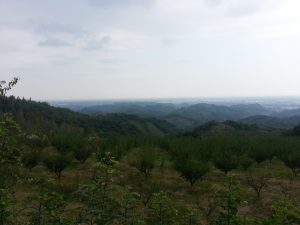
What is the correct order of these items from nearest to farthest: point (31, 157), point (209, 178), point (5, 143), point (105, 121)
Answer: point (5, 143) < point (31, 157) < point (209, 178) < point (105, 121)

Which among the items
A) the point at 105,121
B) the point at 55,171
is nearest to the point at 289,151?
the point at 55,171

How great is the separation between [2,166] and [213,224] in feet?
12.4

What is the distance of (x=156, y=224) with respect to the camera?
661 cm

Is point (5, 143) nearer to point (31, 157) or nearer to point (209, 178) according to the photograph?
point (31, 157)

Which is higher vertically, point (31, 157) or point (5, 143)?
point (5, 143)

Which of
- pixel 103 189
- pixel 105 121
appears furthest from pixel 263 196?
pixel 105 121

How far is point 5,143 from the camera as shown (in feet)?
16.9

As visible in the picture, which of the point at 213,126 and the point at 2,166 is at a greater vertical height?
the point at 2,166

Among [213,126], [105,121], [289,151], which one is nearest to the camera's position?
[289,151]

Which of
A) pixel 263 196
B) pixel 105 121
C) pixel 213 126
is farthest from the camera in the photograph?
pixel 105 121

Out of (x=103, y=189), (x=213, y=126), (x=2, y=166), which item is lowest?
(x=213, y=126)

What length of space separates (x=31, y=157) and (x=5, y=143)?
1335cm

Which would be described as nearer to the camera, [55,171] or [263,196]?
[263,196]

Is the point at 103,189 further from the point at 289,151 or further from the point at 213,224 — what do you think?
the point at 289,151
